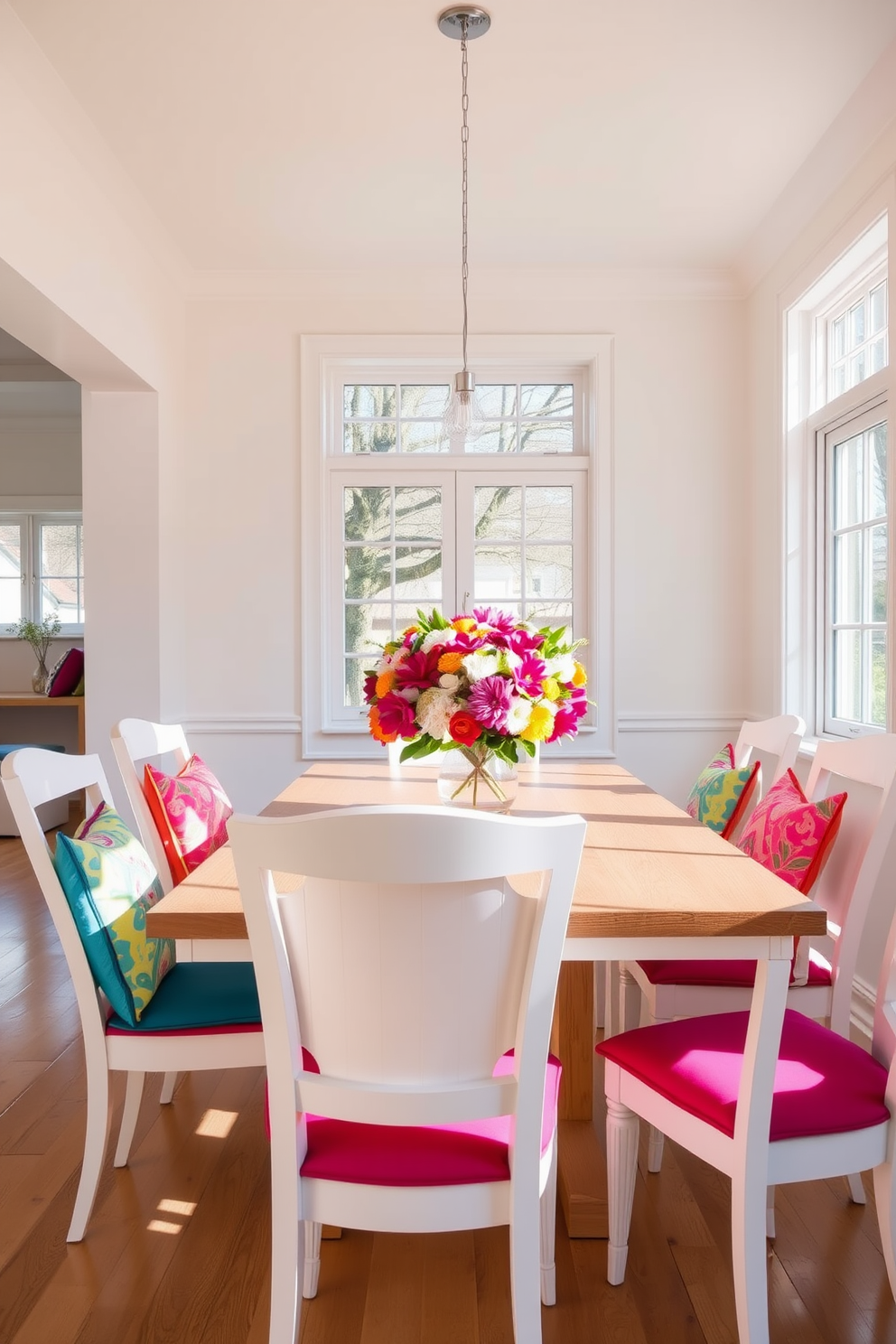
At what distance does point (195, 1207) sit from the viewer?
194 centimetres

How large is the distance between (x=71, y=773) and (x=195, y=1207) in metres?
0.93

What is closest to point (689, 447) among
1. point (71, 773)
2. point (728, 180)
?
point (728, 180)

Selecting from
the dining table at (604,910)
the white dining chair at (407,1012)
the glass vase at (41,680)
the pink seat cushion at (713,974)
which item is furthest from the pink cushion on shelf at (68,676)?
the white dining chair at (407,1012)

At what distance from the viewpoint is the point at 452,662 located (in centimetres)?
189

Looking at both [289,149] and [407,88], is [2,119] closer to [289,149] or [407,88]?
[289,149]

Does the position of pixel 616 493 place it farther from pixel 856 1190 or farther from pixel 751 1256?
pixel 751 1256

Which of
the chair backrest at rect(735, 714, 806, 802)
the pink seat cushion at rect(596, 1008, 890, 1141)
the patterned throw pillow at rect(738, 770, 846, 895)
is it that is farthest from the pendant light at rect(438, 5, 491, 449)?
the pink seat cushion at rect(596, 1008, 890, 1141)

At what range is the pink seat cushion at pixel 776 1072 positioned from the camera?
1441 mm

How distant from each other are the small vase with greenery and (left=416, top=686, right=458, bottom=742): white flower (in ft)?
17.4

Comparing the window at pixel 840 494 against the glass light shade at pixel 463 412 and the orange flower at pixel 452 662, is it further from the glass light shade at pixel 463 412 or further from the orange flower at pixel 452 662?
the orange flower at pixel 452 662

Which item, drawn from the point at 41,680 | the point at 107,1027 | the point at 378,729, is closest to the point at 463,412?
the point at 378,729

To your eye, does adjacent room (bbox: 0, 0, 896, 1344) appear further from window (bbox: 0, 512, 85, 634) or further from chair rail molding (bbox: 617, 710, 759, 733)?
window (bbox: 0, 512, 85, 634)

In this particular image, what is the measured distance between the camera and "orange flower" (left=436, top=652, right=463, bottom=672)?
1.89m

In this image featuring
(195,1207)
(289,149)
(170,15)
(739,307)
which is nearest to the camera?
(195,1207)
